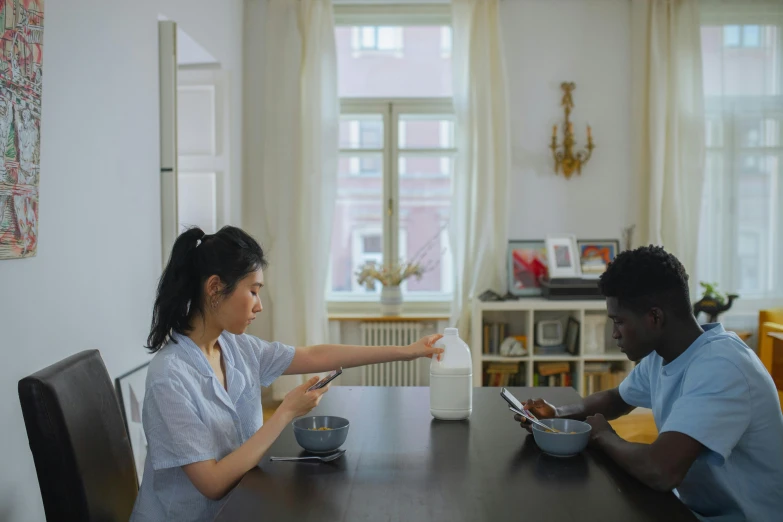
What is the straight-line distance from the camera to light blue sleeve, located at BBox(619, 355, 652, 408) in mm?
1793

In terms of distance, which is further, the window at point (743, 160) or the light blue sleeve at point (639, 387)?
the window at point (743, 160)

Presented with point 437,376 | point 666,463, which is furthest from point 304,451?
point 666,463

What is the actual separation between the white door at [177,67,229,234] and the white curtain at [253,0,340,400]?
60 centimetres

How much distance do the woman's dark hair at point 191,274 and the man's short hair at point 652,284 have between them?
885 millimetres

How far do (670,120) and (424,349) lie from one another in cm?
318

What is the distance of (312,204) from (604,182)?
194 centimetres

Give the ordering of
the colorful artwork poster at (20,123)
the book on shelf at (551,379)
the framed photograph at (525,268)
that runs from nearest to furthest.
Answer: the colorful artwork poster at (20,123) < the book on shelf at (551,379) < the framed photograph at (525,268)

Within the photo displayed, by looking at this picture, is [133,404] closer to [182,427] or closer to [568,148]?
[182,427]

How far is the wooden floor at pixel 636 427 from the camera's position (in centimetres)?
373

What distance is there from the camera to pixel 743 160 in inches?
177

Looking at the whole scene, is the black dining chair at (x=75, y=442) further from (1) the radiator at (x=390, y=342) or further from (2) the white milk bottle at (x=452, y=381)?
(1) the radiator at (x=390, y=342)

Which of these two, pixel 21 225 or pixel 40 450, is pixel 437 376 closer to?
pixel 40 450

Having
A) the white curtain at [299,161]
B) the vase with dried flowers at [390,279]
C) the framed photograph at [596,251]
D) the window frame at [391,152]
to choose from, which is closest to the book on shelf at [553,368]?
the framed photograph at [596,251]

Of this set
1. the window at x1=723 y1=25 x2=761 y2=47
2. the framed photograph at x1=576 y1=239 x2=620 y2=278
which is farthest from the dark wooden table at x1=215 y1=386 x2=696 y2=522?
the window at x1=723 y1=25 x2=761 y2=47
